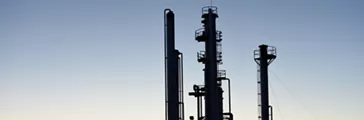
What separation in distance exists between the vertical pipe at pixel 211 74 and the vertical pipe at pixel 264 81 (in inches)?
268

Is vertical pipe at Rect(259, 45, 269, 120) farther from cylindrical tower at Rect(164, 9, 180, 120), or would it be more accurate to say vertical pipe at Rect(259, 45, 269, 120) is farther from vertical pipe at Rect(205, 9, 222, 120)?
cylindrical tower at Rect(164, 9, 180, 120)

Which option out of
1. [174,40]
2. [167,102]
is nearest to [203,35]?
[174,40]

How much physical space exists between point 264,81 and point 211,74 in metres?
7.90

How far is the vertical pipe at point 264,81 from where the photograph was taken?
4703cm

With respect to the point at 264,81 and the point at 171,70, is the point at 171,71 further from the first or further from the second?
the point at 264,81

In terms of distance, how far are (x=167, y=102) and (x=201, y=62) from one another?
745 cm

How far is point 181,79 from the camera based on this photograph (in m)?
38.3

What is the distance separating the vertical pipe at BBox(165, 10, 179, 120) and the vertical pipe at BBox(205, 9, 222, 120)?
12.2 feet

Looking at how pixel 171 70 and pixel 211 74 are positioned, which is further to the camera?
pixel 211 74

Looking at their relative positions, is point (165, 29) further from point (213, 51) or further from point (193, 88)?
point (193, 88)

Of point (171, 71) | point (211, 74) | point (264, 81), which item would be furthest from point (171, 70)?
point (264, 81)

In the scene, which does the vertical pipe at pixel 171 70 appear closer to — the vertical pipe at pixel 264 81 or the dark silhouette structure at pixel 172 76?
the dark silhouette structure at pixel 172 76

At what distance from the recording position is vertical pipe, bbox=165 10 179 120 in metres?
36.3

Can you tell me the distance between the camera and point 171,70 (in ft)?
122
